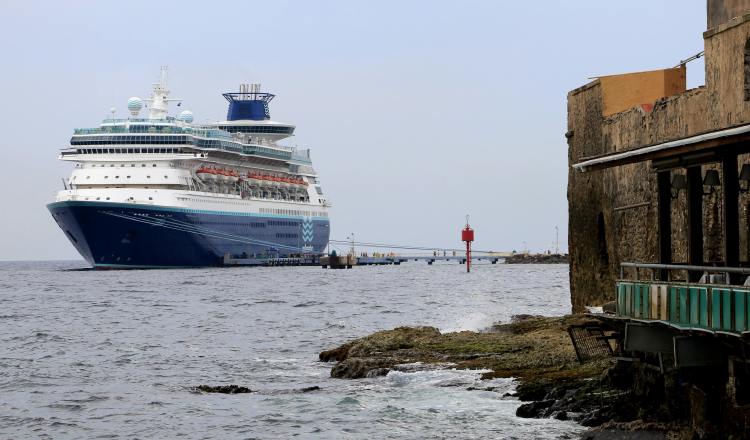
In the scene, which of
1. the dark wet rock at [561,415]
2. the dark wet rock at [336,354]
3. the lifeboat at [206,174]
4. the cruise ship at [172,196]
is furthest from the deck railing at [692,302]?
the lifeboat at [206,174]

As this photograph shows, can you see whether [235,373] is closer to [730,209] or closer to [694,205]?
[694,205]

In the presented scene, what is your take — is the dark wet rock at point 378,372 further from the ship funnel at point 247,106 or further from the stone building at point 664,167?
the ship funnel at point 247,106

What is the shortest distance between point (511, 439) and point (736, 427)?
14.2 feet

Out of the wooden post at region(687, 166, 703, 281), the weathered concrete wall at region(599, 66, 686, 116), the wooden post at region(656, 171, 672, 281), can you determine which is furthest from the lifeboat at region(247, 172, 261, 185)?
the wooden post at region(687, 166, 703, 281)

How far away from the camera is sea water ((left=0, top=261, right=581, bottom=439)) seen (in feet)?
66.2

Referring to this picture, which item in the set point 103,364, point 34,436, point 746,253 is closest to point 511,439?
point 746,253

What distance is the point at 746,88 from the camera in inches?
871

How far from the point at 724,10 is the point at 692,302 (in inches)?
510

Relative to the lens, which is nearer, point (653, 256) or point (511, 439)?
point (511, 439)

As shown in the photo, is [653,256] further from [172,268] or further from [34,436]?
[172,268]

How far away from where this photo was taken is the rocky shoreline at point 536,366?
16.4 meters

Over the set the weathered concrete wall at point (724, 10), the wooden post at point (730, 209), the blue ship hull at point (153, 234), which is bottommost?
the wooden post at point (730, 209)

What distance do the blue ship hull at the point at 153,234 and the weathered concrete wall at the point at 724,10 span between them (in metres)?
72.2

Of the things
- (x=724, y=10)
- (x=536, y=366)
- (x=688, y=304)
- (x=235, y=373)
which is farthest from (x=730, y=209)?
(x=235, y=373)
